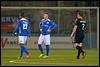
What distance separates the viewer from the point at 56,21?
29500 mm

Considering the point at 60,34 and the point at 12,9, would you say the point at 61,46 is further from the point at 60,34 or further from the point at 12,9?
the point at 12,9

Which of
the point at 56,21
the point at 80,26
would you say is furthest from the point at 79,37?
the point at 56,21

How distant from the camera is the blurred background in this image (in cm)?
2911

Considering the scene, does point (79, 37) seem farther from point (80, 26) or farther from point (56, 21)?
point (56, 21)

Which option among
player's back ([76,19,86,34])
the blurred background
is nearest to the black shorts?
player's back ([76,19,86,34])

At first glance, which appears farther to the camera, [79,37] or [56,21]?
[56,21]

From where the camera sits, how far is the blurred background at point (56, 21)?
29109 mm

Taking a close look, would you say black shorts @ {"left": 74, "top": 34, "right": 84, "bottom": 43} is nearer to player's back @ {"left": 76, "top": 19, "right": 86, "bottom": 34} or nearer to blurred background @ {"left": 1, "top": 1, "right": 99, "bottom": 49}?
player's back @ {"left": 76, "top": 19, "right": 86, "bottom": 34}

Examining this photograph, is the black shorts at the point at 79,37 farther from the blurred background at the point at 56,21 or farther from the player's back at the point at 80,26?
the blurred background at the point at 56,21

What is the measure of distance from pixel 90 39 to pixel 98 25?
3.43ft

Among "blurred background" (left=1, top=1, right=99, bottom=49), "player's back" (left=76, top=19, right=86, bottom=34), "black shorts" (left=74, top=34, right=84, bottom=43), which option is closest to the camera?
"player's back" (left=76, top=19, right=86, bottom=34)

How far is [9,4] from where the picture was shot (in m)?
30.1

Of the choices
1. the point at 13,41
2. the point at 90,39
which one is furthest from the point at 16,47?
the point at 90,39

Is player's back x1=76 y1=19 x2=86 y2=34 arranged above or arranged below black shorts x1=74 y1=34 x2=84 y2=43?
above
